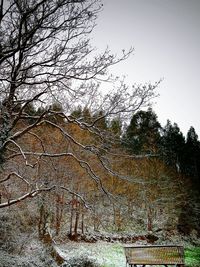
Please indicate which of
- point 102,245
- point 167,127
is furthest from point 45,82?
point 167,127

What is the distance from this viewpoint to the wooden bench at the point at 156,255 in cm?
1031

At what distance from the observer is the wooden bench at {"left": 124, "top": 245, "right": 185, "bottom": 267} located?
1031 centimetres

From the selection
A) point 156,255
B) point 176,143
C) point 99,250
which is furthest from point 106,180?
point 176,143

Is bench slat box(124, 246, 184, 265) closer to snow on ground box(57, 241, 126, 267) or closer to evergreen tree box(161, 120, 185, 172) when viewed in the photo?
snow on ground box(57, 241, 126, 267)

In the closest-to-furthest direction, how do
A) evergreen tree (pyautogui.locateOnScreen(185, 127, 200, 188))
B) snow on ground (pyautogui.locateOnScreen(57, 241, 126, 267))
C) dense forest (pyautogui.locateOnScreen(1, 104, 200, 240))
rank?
1. dense forest (pyautogui.locateOnScreen(1, 104, 200, 240))
2. snow on ground (pyautogui.locateOnScreen(57, 241, 126, 267))
3. evergreen tree (pyautogui.locateOnScreen(185, 127, 200, 188))

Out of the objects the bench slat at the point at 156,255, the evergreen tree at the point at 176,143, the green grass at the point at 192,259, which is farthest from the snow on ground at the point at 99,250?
the evergreen tree at the point at 176,143

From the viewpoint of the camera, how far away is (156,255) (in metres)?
10.6

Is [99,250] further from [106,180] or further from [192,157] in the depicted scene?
[192,157]

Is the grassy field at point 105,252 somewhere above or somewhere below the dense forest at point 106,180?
below

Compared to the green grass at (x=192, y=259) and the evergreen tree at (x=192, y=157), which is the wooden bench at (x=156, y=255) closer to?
the green grass at (x=192, y=259)

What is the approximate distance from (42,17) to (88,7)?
1.49 metres

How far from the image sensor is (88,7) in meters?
8.53

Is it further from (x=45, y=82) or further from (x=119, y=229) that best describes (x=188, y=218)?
(x=45, y=82)

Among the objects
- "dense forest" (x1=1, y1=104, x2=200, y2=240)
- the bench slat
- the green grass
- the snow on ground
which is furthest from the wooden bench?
the green grass
